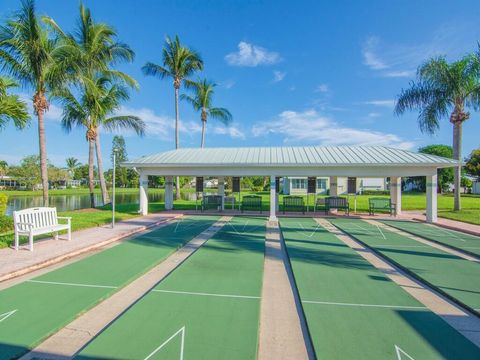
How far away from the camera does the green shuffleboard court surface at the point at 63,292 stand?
2.99 m

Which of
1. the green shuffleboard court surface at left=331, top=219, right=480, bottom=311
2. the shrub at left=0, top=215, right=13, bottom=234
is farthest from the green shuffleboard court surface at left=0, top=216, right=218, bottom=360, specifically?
the green shuffleboard court surface at left=331, top=219, right=480, bottom=311

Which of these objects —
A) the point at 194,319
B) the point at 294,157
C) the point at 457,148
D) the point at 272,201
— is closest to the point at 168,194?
the point at 272,201

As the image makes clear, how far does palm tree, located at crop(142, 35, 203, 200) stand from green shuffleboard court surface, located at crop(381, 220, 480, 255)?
58.1ft

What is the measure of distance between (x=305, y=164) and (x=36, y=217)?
408 inches

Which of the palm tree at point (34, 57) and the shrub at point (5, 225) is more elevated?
the palm tree at point (34, 57)

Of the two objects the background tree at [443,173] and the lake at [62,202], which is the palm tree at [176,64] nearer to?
the lake at [62,202]

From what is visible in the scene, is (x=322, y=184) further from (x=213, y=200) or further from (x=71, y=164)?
(x=71, y=164)

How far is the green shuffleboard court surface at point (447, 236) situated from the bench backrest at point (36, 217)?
11.6 m

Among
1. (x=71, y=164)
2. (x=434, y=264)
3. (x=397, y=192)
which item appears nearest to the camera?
(x=434, y=264)

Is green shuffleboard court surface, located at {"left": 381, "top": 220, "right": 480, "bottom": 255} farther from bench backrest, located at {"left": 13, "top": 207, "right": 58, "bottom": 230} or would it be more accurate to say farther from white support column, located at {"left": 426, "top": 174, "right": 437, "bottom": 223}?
bench backrest, located at {"left": 13, "top": 207, "right": 58, "bottom": 230}

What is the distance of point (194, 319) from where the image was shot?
3396 millimetres

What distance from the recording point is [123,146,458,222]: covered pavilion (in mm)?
12086

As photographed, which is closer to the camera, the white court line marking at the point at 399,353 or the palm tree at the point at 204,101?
the white court line marking at the point at 399,353

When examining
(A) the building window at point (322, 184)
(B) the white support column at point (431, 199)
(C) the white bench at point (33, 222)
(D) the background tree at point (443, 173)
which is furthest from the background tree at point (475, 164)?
(C) the white bench at point (33, 222)
